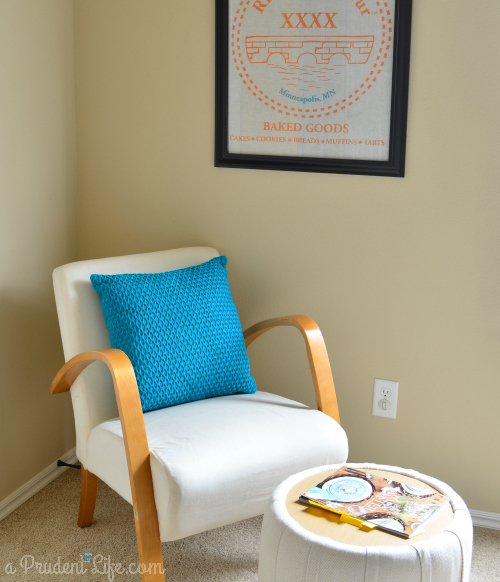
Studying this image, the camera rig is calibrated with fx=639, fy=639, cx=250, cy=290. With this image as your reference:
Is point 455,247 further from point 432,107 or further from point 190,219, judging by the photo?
point 190,219

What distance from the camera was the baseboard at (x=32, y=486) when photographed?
202 centimetres

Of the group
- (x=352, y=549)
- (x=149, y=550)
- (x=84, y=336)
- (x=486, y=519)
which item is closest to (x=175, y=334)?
(x=84, y=336)

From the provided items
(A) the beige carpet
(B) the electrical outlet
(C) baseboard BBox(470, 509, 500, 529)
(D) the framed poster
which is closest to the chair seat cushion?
(A) the beige carpet

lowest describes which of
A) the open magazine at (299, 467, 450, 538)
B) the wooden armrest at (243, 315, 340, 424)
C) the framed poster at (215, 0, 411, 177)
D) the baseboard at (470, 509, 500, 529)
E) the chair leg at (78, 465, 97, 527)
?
the baseboard at (470, 509, 500, 529)

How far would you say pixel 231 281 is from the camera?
225cm

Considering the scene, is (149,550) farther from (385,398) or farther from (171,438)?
(385,398)

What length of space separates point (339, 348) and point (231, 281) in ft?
1.45

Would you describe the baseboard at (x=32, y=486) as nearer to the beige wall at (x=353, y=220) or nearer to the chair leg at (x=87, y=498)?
the chair leg at (x=87, y=498)

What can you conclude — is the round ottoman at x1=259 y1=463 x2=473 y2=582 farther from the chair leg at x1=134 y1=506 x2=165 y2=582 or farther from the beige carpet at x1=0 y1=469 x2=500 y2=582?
the beige carpet at x1=0 y1=469 x2=500 y2=582

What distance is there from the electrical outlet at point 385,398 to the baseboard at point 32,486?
3.69 feet

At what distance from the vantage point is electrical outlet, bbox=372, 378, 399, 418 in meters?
2.10

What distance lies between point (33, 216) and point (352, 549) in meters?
1.47

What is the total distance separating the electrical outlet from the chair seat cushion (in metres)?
0.40

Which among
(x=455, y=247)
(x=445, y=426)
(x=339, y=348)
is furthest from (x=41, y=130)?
(x=445, y=426)
